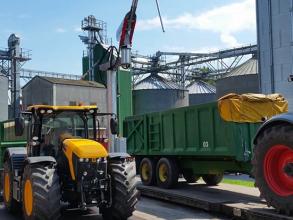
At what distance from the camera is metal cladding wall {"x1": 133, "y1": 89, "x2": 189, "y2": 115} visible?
46.2 metres

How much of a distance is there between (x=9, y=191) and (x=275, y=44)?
17.2 m

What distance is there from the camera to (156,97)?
46.6 metres

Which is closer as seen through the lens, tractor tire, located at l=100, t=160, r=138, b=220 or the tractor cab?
tractor tire, located at l=100, t=160, r=138, b=220

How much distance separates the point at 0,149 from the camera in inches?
459

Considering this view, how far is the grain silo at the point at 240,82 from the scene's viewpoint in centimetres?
3762

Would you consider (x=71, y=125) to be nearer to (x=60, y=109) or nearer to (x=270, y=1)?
(x=60, y=109)

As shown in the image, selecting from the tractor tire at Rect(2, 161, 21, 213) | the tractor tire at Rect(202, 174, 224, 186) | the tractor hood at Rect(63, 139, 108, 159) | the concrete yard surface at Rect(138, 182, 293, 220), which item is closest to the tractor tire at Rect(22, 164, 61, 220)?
the tractor hood at Rect(63, 139, 108, 159)

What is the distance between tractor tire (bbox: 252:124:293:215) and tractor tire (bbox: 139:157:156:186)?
6476 mm

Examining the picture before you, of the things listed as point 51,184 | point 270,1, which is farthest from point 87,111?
point 270,1

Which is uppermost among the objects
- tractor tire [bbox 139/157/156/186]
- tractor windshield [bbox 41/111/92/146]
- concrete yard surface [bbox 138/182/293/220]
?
tractor windshield [bbox 41/111/92/146]

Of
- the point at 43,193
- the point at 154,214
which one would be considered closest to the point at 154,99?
the point at 154,214

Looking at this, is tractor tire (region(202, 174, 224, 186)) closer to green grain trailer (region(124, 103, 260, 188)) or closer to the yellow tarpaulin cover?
green grain trailer (region(124, 103, 260, 188))

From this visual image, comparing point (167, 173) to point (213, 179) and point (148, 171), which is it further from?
point (213, 179)

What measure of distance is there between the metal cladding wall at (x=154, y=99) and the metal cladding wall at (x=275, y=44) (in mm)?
22806
